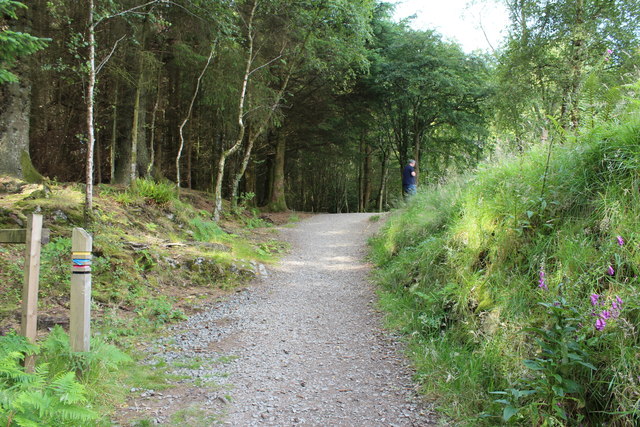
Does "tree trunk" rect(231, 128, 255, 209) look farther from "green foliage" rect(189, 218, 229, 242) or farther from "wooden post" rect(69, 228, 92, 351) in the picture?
"wooden post" rect(69, 228, 92, 351)

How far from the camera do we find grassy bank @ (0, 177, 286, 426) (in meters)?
2.46

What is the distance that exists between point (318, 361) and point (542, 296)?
93.6 inches

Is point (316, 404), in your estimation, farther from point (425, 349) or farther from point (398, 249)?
point (398, 249)

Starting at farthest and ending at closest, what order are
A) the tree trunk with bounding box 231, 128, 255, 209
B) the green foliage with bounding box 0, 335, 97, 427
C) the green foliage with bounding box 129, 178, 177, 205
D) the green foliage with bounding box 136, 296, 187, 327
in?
the tree trunk with bounding box 231, 128, 255, 209 → the green foliage with bounding box 129, 178, 177, 205 → the green foliage with bounding box 136, 296, 187, 327 → the green foliage with bounding box 0, 335, 97, 427

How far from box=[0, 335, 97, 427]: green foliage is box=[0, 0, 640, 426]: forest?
2617 mm

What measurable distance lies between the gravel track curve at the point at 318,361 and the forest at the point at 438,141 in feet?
1.24

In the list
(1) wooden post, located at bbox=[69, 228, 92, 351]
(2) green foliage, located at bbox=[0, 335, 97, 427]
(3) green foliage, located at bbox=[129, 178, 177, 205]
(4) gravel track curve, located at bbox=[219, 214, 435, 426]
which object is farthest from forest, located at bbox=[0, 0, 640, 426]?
(2) green foliage, located at bbox=[0, 335, 97, 427]

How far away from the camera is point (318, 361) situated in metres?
4.09

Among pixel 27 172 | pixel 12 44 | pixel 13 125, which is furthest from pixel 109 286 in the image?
pixel 13 125

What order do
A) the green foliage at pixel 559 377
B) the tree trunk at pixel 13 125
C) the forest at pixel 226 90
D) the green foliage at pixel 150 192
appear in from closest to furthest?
the green foliage at pixel 559 377 → the tree trunk at pixel 13 125 → the forest at pixel 226 90 → the green foliage at pixel 150 192

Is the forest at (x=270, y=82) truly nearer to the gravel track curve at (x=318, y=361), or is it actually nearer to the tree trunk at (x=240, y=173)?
the tree trunk at (x=240, y=173)

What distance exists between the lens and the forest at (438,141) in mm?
2721

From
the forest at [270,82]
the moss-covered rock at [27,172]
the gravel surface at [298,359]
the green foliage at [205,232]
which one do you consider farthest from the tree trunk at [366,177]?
the moss-covered rock at [27,172]

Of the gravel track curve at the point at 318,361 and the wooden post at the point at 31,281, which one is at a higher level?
the wooden post at the point at 31,281
